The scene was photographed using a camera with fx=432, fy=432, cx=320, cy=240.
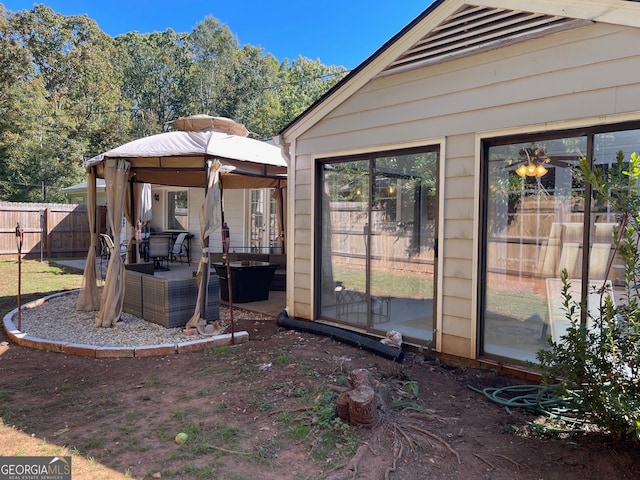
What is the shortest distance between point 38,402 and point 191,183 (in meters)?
5.90

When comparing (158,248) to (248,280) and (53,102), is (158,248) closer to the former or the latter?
(248,280)

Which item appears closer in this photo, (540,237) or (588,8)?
(588,8)

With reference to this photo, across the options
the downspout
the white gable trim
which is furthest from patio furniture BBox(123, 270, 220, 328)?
the white gable trim

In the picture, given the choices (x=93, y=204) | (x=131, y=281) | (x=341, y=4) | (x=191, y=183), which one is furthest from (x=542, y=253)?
(x=341, y=4)

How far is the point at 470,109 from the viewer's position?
13.0 feet

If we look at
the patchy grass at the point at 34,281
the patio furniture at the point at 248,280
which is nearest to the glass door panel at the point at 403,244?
the patio furniture at the point at 248,280

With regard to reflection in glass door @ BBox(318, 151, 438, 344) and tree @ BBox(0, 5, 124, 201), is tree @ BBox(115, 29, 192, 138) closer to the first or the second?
tree @ BBox(0, 5, 124, 201)

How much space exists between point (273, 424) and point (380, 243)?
7.94 feet

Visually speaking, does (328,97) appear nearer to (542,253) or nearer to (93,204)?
(542,253)

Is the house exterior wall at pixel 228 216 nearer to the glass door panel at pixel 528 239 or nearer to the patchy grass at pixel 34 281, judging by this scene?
the patchy grass at pixel 34 281

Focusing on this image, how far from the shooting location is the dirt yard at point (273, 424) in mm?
2434

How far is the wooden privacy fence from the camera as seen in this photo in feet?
43.6

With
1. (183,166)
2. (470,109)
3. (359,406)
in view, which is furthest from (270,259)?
(359,406)

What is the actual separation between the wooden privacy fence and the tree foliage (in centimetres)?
712
